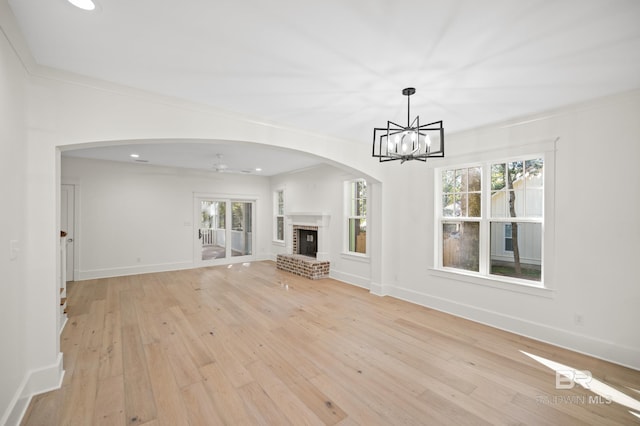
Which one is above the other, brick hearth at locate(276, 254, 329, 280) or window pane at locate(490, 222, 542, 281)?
window pane at locate(490, 222, 542, 281)

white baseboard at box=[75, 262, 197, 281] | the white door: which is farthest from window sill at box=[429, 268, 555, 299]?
the white door

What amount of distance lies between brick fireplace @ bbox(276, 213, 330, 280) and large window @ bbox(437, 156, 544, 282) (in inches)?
108

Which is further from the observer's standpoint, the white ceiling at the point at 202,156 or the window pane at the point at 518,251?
the white ceiling at the point at 202,156

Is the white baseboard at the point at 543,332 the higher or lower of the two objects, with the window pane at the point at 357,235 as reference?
lower

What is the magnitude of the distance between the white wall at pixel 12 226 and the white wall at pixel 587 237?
185 inches

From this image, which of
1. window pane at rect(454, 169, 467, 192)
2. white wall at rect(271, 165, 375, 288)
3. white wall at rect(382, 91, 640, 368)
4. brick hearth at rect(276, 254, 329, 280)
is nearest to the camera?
white wall at rect(382, 91, 640, 368)

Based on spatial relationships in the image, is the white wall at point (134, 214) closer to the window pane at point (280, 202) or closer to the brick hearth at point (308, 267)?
the window pane at point (280, 202)

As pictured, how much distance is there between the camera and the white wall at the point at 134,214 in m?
5.87

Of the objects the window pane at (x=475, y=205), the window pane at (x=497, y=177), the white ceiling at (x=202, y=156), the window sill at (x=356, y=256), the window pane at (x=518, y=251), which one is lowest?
the window sill at (x=356, y=256)

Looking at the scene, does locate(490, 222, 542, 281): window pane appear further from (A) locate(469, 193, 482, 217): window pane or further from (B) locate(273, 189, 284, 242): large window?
(B) locate(273, 189, 284, 242): large window

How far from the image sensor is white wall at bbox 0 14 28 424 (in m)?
1.69

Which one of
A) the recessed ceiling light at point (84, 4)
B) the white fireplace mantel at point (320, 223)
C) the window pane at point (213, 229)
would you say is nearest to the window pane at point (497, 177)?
the white fireplace mantel at point (320, 223)

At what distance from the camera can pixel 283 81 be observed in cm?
252

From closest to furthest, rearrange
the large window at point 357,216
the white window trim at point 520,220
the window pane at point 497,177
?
the white window trim at point 520,220
the window pane at point 497,177
the large window at point 357,216
